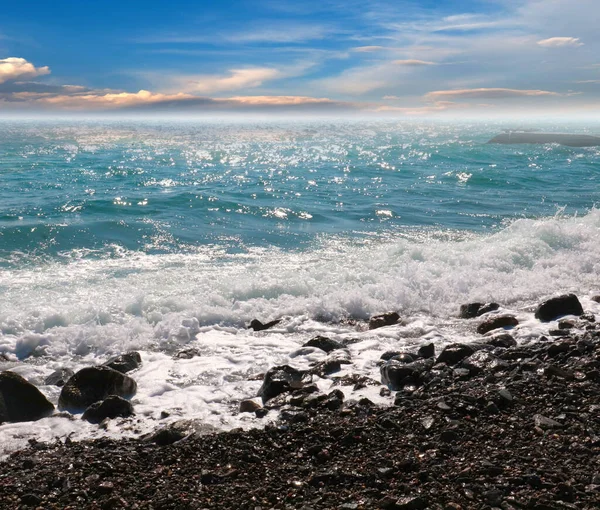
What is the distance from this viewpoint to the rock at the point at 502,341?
26.9 feet

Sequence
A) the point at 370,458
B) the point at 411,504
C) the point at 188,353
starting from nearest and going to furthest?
the point at 411,504 < the point at 370,458 < the point at 188,353

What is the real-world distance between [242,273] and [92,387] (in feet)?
20.4

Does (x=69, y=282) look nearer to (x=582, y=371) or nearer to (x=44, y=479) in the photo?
(x=44, y=479)

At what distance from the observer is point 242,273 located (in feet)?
41.8

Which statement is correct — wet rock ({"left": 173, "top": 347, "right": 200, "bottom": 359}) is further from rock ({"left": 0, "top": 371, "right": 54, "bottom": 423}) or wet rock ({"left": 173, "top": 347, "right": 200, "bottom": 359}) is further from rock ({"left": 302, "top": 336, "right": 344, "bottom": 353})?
rock ({"left": 0, "top": 371, "right": 54, "bottom": 423})

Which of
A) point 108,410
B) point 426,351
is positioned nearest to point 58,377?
point 108,410

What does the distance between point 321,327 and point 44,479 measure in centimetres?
549

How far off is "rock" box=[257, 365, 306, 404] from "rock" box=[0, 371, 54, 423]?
2.57 m

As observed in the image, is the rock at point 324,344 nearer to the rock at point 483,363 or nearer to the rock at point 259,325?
the rock at point 259,325

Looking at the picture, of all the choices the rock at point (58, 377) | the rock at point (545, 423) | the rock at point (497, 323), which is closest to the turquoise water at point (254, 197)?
the rock at point (58, 377)

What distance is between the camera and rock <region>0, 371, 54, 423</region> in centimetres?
641

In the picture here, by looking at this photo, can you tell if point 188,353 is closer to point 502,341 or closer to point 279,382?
Result: point 279,382

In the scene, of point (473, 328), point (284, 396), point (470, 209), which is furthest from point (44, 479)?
point (470, 209)

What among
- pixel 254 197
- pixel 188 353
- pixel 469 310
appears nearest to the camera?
pixel 188 353
